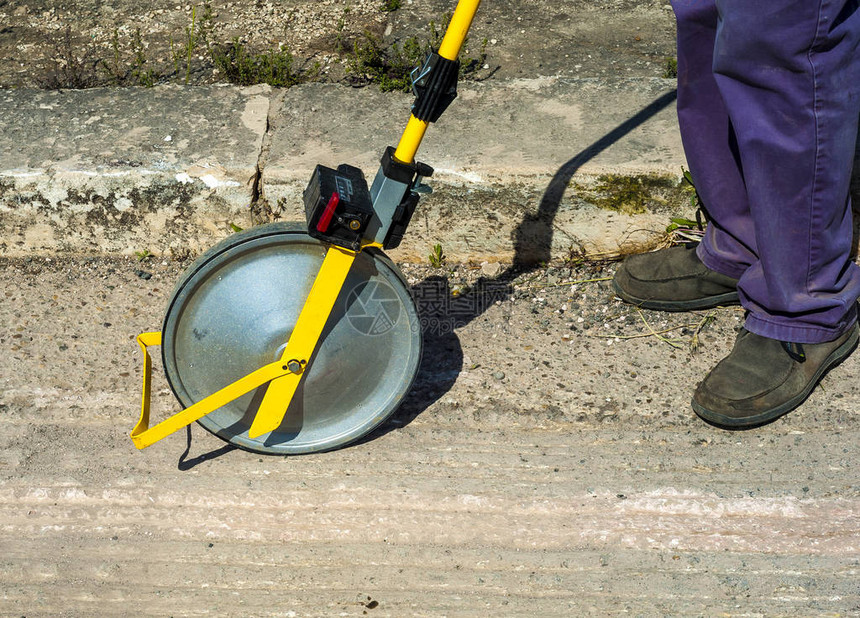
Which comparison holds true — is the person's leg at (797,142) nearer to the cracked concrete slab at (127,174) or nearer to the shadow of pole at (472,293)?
the shadow of pole at (472,293)

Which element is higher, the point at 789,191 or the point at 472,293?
the point at 789,191

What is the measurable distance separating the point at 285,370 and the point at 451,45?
801 mm

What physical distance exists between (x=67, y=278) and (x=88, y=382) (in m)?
0.49

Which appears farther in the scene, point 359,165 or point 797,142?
point 359,165

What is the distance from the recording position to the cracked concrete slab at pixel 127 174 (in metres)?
2.59

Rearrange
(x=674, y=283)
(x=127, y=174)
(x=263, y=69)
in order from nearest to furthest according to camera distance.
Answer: (x=674, y=283) < (x=127, y=174) < (x=263, y=69)

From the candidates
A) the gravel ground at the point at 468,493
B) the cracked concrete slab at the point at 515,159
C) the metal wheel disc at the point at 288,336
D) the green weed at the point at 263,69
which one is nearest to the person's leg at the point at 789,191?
the gravel ground at the point at 468,493

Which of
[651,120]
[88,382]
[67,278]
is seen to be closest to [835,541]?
[651,120]

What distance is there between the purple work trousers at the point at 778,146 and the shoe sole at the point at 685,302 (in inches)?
3.6

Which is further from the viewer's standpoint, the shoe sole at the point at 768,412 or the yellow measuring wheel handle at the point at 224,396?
the shoe sole at the point at 768,412

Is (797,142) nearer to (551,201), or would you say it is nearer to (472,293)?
(551,201)

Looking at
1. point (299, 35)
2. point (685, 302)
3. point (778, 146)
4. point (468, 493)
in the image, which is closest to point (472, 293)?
point (685, 302)

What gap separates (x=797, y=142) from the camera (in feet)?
6.13

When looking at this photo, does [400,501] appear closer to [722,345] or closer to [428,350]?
[428,350]
